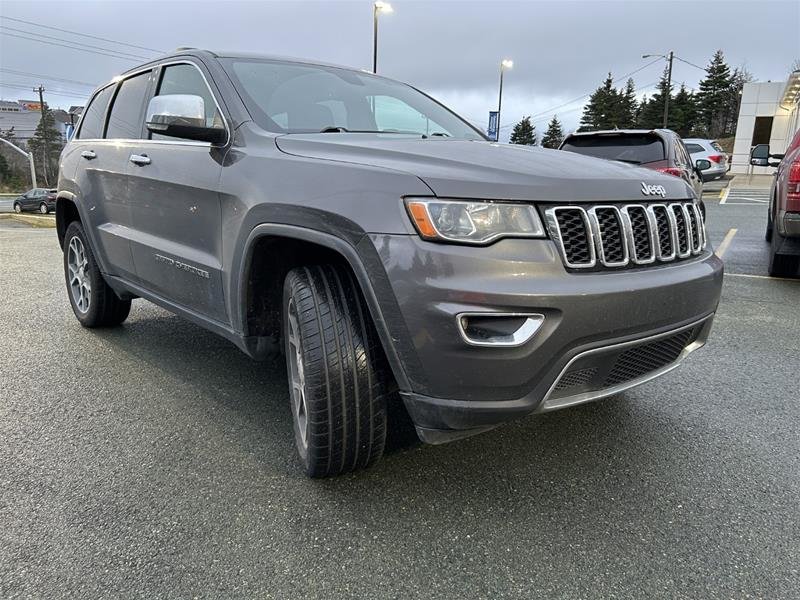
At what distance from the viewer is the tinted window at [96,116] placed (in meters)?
4.14

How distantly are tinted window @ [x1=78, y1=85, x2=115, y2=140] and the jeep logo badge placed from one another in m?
3.51

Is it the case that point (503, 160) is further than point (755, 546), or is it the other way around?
point (503, 160)

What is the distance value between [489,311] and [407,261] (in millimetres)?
292

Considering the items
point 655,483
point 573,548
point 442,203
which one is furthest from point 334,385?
point 655,483

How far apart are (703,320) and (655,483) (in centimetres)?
67

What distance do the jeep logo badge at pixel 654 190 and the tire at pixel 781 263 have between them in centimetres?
474

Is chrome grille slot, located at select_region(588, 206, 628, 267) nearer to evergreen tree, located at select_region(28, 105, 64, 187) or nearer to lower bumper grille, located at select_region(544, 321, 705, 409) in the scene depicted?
lower bumper grille, located at select_region(544, 321, 705, 409)

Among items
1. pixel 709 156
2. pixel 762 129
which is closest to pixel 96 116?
pixel 709 156

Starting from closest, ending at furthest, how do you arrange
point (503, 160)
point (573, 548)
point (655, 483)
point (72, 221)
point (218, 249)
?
1. point (573, 548)
2. point (503, 160)
3. point (655, 483)
4. point (218, 249)
5. point (72, 221)

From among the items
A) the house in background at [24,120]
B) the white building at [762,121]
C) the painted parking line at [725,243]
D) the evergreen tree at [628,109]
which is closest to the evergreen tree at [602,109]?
the evergreen tree at [628,109]

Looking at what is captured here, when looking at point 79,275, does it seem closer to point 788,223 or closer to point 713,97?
point 788,223

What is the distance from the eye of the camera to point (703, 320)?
238cm

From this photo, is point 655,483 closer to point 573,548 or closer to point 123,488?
point 573,548

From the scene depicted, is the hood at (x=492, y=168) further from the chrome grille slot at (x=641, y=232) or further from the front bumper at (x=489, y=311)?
the front bumper at (x=489, y=311)
